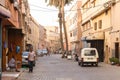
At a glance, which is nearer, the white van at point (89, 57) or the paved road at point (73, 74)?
the paved road at point (73, 74)

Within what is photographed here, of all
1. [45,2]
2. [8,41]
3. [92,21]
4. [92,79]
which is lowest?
[92,79]

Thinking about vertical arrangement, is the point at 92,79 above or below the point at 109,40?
below

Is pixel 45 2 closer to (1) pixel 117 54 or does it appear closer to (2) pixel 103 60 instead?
(2) pixel 103 60

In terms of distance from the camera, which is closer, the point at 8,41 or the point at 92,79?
the point at 92,79

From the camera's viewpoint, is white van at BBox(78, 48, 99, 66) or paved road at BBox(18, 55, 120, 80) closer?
paved road at BBox(18, 55, 120, 80)

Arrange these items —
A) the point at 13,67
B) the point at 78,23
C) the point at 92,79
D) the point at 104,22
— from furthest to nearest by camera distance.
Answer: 1. the point at 78,23
2. the point at 104,22
3. the point at 13,67
4. the point at 92,79

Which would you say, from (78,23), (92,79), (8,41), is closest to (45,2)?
(78,23)

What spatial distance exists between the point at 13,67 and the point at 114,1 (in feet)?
60.5

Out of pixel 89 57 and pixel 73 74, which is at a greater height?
pixel 89 57

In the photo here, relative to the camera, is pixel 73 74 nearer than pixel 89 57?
Yes

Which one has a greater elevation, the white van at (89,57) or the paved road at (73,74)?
the white van at (89,57)

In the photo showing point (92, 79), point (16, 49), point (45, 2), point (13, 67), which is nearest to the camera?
point (92, 79)

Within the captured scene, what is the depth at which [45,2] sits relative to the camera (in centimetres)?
7362

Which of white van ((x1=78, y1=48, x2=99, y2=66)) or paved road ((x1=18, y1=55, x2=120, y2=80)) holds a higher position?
white van ((x1=78, y1=48, x2=99, y2=66))
